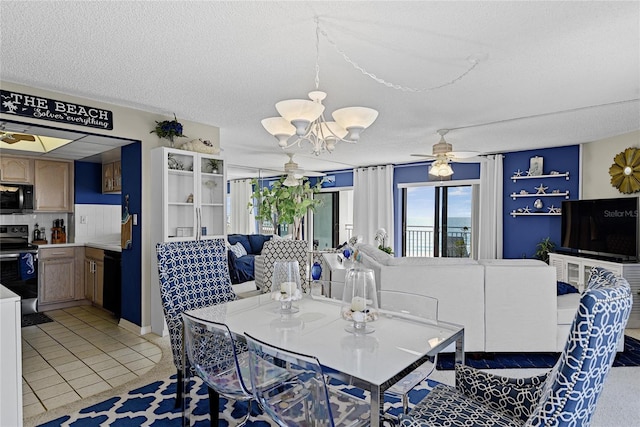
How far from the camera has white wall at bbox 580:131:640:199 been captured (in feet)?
16.1

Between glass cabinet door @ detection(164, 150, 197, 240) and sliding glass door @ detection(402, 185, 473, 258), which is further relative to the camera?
sliding glass door @ detection(402, 185, 473, 258)

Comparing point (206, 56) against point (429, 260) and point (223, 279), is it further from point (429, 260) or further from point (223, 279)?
point (429, 260)

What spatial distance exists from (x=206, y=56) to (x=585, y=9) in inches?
89.5

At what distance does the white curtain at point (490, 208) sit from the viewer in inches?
256

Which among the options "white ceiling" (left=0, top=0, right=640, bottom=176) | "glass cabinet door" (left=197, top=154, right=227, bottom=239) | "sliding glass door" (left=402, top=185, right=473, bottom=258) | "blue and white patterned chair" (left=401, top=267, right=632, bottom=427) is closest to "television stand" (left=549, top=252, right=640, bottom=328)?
"white ceiling" (left=0, top=0, right=640, bottom=176)

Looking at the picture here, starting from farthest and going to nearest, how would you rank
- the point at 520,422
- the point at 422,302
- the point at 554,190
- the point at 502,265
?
1. the point at 554,190
2. the point at 502,265
3. the point at 422,302
4. the point at 520,422

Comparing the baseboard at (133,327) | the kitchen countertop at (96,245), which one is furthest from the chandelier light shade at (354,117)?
the kitchen countertop at (96,245)

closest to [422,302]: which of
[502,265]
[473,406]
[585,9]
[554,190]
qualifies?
[473,406]

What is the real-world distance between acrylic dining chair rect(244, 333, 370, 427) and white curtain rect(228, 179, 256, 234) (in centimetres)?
881

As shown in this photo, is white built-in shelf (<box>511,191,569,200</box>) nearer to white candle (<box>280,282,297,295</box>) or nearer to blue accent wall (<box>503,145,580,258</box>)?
blue accent wall (<box>503,145,580,258</box>)

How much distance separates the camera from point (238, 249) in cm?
703

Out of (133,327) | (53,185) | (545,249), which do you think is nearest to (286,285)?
(133,327)

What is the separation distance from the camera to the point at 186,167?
13.8 ft

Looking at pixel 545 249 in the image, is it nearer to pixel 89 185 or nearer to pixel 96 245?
pixel 96 245
